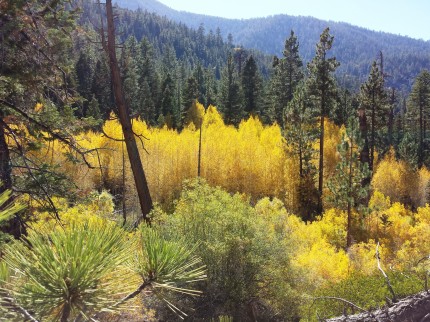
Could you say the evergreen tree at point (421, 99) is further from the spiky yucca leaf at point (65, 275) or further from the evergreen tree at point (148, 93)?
the spiky yucca leaf at point (65, 275)

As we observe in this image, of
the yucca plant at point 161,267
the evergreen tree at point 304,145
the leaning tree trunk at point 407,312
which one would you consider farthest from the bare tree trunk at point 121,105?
the evergreen tree at point 304,145

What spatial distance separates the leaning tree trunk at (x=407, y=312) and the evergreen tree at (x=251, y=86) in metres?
45.1

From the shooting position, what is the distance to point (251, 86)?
47.6m

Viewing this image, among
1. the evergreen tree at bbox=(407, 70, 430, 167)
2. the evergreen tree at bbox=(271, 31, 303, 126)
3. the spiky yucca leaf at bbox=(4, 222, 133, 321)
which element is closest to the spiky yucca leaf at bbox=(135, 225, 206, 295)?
the spiky yucca leaf at bbox=(4, 222, 133, 321)

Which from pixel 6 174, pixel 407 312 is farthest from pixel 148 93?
pixel 407 312

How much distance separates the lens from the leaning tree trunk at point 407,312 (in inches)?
107

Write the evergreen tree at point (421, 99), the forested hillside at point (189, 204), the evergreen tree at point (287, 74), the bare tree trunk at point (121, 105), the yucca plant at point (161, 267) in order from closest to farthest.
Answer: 1. the forested hillside at point (189, 204)
2. the yucca plant at point (161, 267)
3. the bare tree trunk at point (121, 105)
4. the evergreen tree at point (287, 74)
5. the evergreen tree at point (421, 99)

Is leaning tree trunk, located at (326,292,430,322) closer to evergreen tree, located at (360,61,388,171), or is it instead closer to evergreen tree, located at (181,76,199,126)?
evergreen tree, located at (360,61,388,171)

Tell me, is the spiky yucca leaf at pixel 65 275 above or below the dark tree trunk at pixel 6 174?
above

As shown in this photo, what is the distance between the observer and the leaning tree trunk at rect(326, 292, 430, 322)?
2.72m

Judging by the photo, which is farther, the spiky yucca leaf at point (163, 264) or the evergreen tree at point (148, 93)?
the evergreen tree at point (148, 93)

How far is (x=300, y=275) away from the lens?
10.5 meters

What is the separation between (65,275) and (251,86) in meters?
47.5

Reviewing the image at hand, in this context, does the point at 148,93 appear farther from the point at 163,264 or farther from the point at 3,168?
the point at 163,264
